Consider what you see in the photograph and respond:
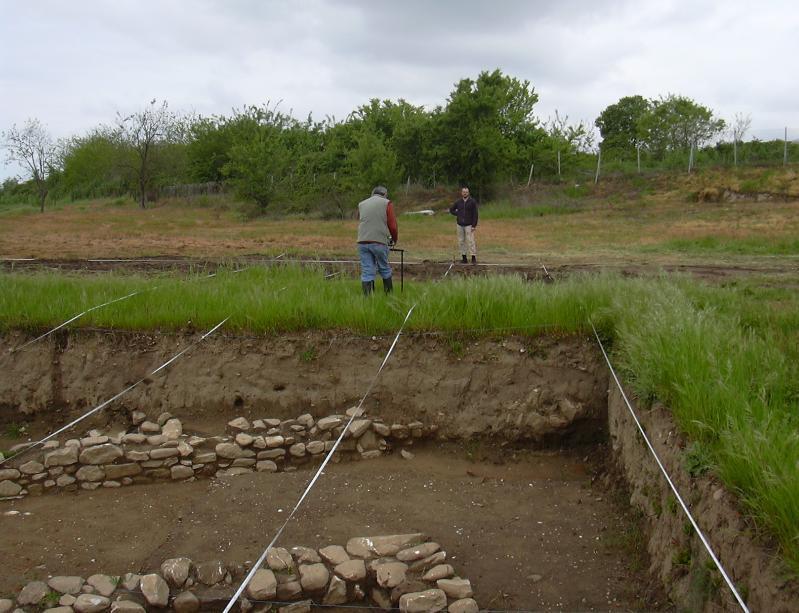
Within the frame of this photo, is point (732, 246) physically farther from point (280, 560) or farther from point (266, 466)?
point (280, 560)

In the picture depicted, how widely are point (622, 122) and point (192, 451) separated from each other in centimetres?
5394

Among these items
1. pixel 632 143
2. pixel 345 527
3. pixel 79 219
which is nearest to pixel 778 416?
pixel 345 527

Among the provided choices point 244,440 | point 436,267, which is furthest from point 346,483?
point 436,267

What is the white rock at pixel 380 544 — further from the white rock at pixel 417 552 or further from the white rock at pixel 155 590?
the white rock at pixel 155 590

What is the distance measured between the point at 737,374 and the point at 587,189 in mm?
31408

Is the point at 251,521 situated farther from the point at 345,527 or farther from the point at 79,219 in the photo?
the point at 79,219

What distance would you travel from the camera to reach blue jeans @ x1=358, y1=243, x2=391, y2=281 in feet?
29.9

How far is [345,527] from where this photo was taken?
5.65 metres

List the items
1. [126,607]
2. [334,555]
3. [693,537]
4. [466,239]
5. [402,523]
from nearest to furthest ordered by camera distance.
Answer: [693,537] → [126,607] → [334,555] → [402,523] → [466,239]

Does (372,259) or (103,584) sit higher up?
(372,259)

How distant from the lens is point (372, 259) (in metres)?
9.25

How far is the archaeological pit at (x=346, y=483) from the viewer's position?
15.1ft

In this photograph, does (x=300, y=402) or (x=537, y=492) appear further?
(x=300, y=402)

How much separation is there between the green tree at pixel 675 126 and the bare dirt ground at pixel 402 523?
127ft
